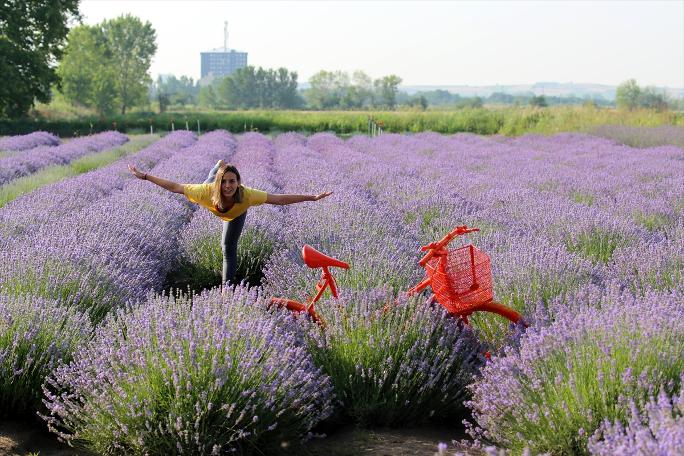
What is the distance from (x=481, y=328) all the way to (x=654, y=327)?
3.50 ft

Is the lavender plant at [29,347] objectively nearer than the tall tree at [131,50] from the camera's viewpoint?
Yes

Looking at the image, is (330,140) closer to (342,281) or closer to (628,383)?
(342,281)

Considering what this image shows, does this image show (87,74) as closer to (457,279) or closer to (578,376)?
(457,279)

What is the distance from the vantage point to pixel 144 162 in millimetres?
12469

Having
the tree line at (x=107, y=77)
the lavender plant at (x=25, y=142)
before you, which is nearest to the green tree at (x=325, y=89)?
the tree line at (x=107, y=77)

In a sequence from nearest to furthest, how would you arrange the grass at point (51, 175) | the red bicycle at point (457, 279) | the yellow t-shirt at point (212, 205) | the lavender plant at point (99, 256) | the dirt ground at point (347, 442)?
the dirt ground at point (347, 442), the red bicycle at point (457, 279), the lavender plant at point (99, 256), the yellow t-shirt at point (212, 205), the grass at point (51, 175)

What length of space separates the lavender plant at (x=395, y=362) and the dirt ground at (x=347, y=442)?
0.08 meters

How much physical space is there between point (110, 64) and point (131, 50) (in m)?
7.29

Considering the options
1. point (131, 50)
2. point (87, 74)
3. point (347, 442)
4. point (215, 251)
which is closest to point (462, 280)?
point (347, 442)

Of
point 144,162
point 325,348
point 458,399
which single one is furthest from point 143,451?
point 144,162

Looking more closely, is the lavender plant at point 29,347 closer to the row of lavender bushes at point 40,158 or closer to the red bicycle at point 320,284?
the red bicycle at point 320,284

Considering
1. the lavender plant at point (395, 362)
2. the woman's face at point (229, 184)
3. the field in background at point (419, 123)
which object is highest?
the field in background at point (419, 123)

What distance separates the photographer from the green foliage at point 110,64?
60.0m

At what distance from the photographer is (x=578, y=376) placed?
251 cm
